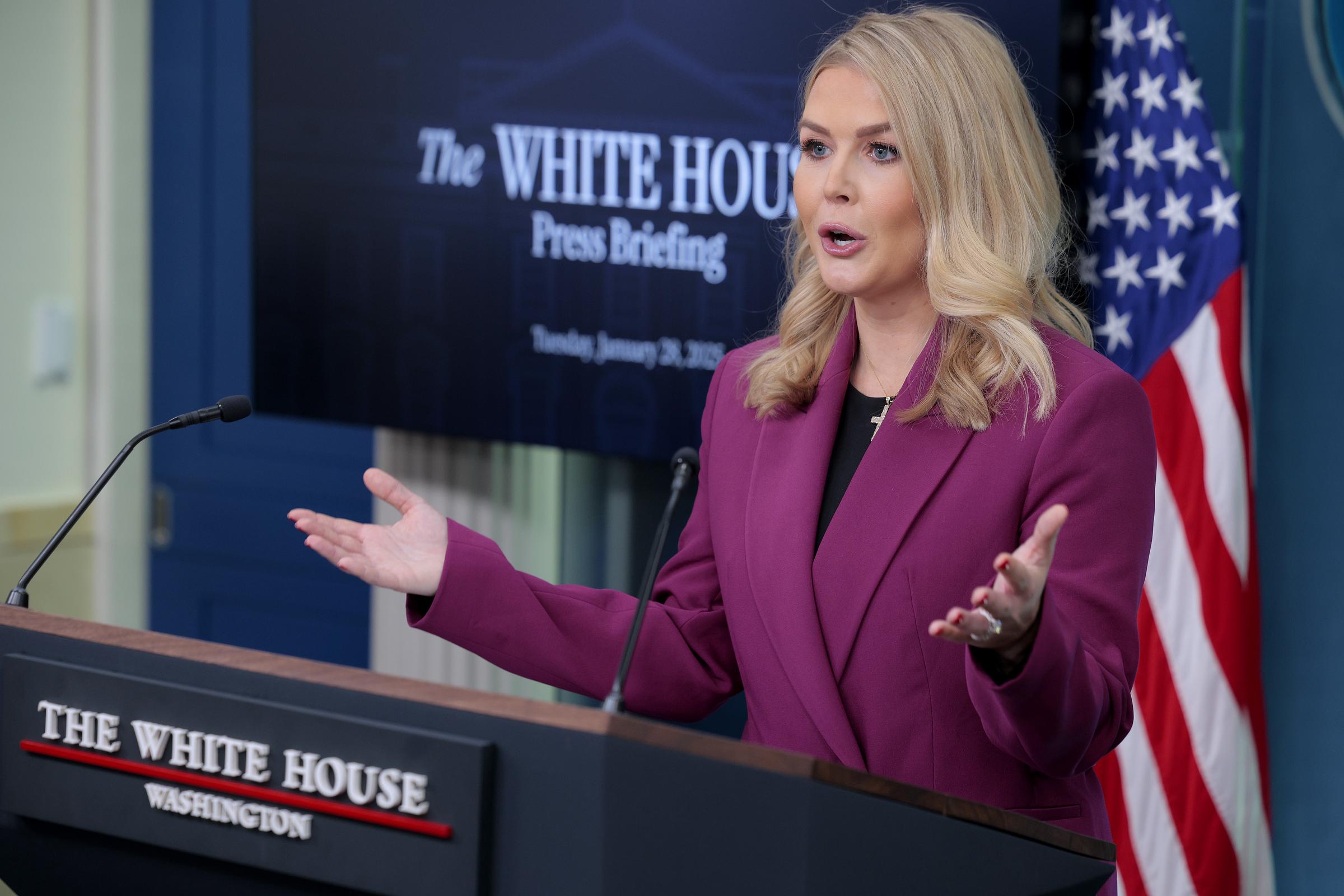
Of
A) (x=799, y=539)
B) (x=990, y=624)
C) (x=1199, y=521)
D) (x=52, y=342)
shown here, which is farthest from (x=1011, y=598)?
(x=52, y=342)

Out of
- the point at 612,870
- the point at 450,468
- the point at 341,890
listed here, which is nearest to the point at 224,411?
the point at 341,890

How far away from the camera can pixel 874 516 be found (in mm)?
1669

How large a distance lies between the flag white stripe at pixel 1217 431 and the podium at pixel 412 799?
56.5 inches

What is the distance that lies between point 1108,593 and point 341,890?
30.7 inches

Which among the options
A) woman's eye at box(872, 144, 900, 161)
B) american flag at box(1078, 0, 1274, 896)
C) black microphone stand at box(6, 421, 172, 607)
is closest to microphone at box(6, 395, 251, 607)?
black microphone stand at box(6, 421, 172, 607)

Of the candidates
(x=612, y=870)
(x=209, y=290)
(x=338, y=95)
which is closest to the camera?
(x=612, y=870)

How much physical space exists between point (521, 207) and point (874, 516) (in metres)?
1.68

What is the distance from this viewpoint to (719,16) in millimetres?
2893

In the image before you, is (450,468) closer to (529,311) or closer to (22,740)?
(529,311)

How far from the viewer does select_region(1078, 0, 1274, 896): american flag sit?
2.60 meters

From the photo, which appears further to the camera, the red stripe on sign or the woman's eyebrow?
the woman's eyebrow

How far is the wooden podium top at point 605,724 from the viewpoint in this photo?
1.17 metres

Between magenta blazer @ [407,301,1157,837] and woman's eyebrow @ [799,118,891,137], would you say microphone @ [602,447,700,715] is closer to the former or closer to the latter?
magenta blazer @ [407,301,1157,837]

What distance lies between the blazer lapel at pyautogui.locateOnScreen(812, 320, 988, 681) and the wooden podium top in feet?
1.28
